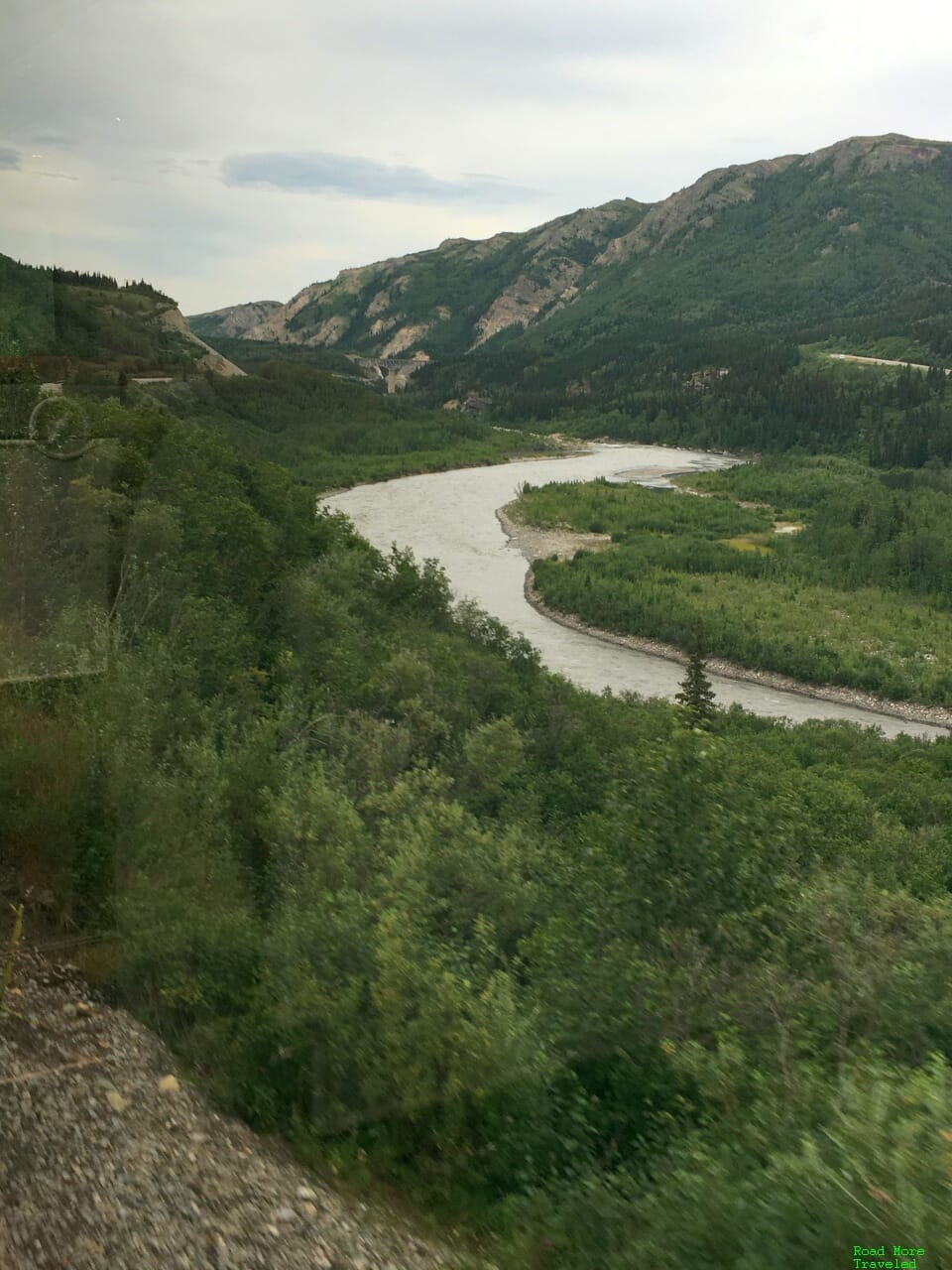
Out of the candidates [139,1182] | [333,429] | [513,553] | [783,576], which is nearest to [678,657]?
[783,576]

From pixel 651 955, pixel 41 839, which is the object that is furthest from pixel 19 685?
pixel 651 955

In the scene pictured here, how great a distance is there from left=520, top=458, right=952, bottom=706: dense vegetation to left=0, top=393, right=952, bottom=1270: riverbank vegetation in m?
24.0

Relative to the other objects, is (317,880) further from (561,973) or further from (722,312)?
(722,312)

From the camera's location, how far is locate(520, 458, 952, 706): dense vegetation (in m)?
34.7

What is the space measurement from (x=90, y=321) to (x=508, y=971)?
2314cm

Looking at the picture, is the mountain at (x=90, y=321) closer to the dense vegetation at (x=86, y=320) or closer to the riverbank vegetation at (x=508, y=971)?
the dense vegetation at (x=86, y=320)

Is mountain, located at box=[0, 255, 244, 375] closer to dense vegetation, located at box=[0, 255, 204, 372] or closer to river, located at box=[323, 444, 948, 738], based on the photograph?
dense vegetation, located at box=[0, 255, 204, 372]

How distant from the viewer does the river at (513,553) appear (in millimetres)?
31984

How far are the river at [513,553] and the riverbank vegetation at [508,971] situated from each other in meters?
20.7

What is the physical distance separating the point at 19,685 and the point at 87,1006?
→ 360cm

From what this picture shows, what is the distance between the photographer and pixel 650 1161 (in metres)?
4.68

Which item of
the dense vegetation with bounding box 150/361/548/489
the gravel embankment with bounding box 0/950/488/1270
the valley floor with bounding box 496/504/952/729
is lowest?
the valley floor with bounding box 496/504/952/729

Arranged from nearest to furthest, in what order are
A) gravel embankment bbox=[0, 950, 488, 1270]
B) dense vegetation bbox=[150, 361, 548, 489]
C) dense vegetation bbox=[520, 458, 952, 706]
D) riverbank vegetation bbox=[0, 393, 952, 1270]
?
1. gravel embankment bbox=[0, 950, 488, 1270]
2. riverbank vegetation bbox=[0, 393, 952, 1270]
3. dense vegetation bbox=[520, 458, 952, 706]
4. dense vegetation bbox=[150, 361, 548, 489]

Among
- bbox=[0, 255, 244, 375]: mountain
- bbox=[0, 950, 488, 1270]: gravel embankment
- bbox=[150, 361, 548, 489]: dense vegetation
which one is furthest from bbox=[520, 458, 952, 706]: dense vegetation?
bbox=[0, 950, 488, 1270]: gravel embankment
